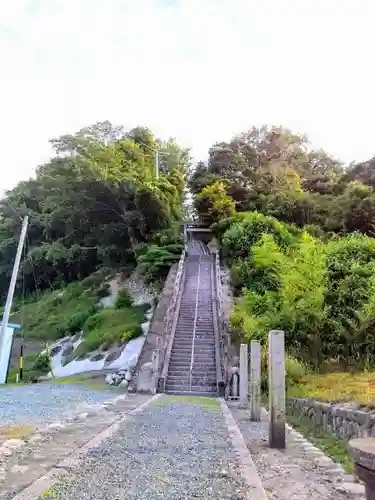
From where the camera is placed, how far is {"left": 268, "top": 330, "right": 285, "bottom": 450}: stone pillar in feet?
21.0

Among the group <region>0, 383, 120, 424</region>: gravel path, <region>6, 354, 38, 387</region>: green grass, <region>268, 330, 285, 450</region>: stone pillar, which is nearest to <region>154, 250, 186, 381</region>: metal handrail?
<region>0, 383, 120, 424</region>: gravel path

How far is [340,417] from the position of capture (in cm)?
738

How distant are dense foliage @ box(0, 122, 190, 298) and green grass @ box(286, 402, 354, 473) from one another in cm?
2215

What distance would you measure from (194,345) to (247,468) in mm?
13049

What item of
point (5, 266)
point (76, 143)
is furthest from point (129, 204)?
point (5, 266)

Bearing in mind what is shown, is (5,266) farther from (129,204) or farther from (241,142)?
(241,142)

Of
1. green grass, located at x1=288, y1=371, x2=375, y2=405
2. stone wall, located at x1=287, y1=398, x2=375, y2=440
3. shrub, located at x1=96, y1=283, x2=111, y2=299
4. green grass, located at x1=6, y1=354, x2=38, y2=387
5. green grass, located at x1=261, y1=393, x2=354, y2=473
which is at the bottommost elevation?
green grass, located at x1=261, y1=393, x2=354, y2=473

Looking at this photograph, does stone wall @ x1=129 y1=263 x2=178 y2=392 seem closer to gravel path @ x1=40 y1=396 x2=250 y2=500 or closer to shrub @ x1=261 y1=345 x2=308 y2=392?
shrub @ x1=261 y1=345 x2=308 y2=392

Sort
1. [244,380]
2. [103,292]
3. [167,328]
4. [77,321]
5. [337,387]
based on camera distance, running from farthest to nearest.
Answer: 1. [103,292]
2. [77,321]
3. [167,328]
4. [244,380]
5. [337,387]

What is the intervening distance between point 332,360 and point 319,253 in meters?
3.60

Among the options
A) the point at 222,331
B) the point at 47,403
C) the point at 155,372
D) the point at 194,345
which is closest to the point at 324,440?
the point at 47,403

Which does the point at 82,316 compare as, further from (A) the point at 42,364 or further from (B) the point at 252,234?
(B) the point at 252,234

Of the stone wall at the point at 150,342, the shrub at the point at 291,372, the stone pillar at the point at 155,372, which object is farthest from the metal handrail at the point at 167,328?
the shrub at the point at 291,372

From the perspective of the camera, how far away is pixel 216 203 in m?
35.3
